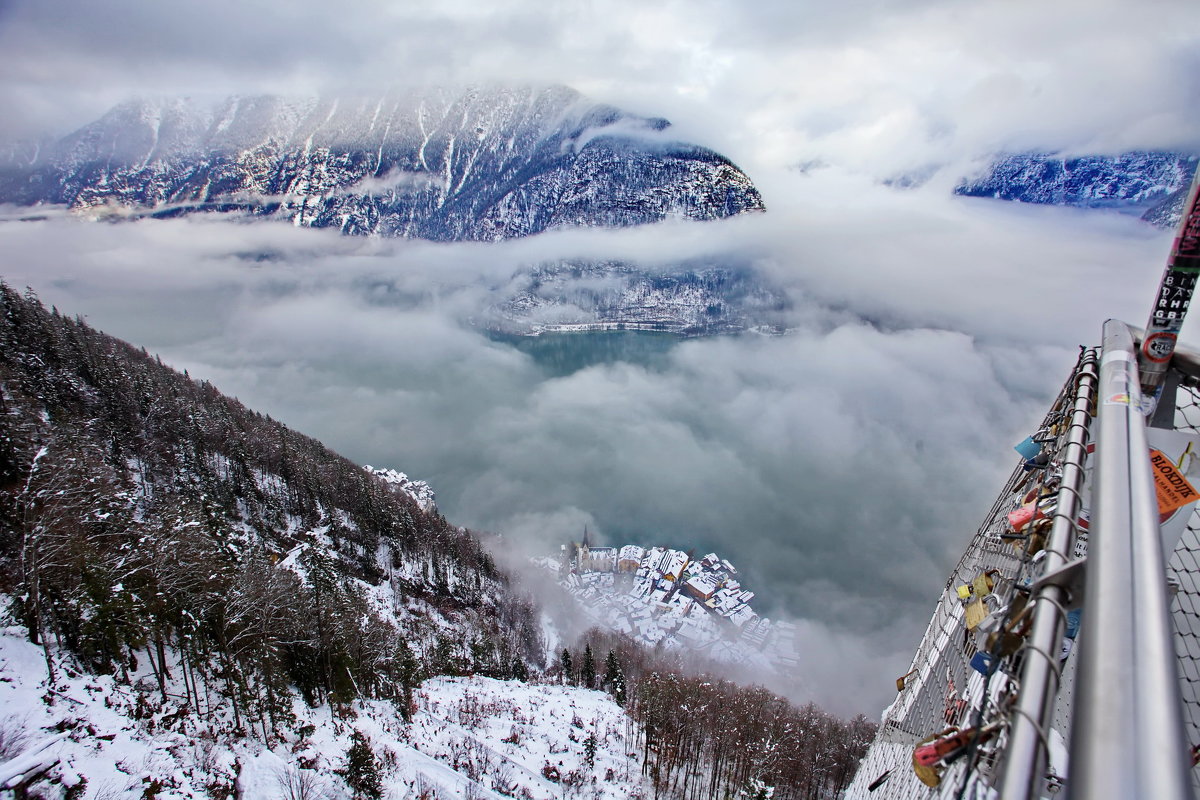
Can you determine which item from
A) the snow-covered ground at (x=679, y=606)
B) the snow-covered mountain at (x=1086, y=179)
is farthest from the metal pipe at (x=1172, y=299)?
the snow-covered mountain at (x=1086, y=179)

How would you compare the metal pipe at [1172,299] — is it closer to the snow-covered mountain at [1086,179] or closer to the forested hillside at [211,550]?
the forested hillside at [211,550]

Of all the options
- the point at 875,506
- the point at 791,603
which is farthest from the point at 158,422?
the point at 875,506

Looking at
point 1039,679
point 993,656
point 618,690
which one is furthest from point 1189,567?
point 618,690

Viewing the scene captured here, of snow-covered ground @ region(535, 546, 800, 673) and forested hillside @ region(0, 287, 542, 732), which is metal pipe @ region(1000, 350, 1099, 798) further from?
snow-covered ground @ region(535, 546, 800, 673)

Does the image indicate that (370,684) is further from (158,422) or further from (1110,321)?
(158,422)

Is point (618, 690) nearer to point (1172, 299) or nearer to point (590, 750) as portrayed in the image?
point (590, 750)
